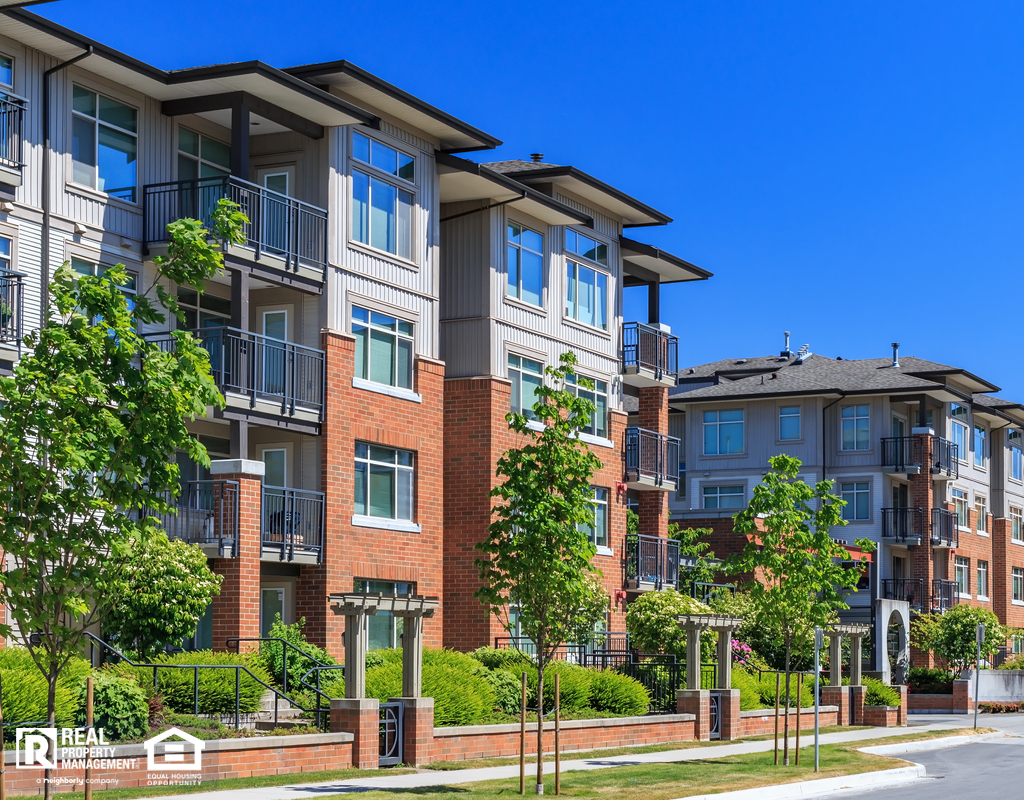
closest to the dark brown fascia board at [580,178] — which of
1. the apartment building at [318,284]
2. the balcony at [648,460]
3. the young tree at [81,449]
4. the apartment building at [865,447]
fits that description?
the apartment building at [318,284]

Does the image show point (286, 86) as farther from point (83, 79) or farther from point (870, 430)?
point (870, 430)

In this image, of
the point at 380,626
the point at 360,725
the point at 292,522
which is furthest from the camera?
the point at 380,626

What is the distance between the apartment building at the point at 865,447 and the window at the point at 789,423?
41 mm

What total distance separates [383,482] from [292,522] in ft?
12.2

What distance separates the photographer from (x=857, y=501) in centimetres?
5781

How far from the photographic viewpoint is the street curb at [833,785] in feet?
67.2

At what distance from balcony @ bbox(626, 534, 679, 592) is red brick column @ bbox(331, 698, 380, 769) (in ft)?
60.2

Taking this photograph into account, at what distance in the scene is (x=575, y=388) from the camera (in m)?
36.3

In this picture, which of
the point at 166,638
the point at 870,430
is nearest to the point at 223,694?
the point at 166,638

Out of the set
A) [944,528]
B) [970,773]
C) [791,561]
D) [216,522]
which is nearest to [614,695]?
[791,561]

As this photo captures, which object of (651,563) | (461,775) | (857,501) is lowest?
(461,775)

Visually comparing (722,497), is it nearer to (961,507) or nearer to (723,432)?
(723,432)

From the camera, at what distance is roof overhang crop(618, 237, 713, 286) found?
41.1 m

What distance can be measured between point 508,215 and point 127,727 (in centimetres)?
1984
